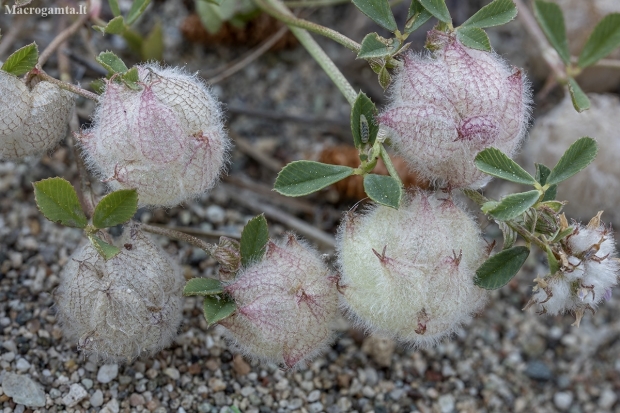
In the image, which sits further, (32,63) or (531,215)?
(32,63)

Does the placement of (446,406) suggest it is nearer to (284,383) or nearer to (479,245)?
(284,383)

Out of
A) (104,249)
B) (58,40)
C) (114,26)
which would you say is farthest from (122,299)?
(58,40)

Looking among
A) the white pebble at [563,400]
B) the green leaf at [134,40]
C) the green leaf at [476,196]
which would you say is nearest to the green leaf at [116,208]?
the green leaf at [476,196]

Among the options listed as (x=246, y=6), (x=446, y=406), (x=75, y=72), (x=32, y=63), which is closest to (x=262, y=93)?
(x=246, y=6)

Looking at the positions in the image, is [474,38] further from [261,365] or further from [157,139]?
[261,365]

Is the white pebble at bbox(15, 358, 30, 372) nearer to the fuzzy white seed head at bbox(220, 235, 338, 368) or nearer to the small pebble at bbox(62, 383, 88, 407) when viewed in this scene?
the small pebble at bbox(62, 383, 88, 407)
